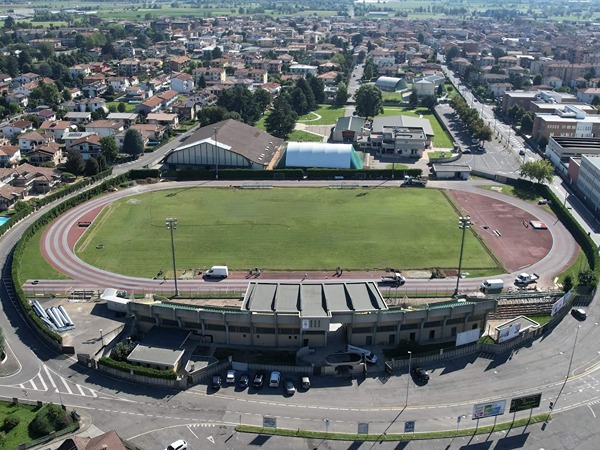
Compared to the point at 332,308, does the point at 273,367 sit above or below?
below

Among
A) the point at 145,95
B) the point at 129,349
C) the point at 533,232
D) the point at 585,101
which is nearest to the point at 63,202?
the point at 129,349

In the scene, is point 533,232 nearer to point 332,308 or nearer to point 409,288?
point 409,288

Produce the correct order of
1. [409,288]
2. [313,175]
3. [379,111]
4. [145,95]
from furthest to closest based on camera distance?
1. [145,95]
2. [379,111]
3. [313,175]
4. [409,288]

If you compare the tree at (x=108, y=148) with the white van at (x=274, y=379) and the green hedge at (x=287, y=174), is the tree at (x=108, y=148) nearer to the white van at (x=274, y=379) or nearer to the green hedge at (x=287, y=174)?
the green hedge at (x=287, y=174)

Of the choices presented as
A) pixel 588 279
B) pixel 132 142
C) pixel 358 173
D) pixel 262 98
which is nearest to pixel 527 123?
pixel 358 173

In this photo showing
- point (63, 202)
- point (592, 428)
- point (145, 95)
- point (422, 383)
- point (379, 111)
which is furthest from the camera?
point (145, 95)

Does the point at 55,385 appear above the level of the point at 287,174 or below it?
below

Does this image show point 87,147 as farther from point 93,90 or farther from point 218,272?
point 93,90
